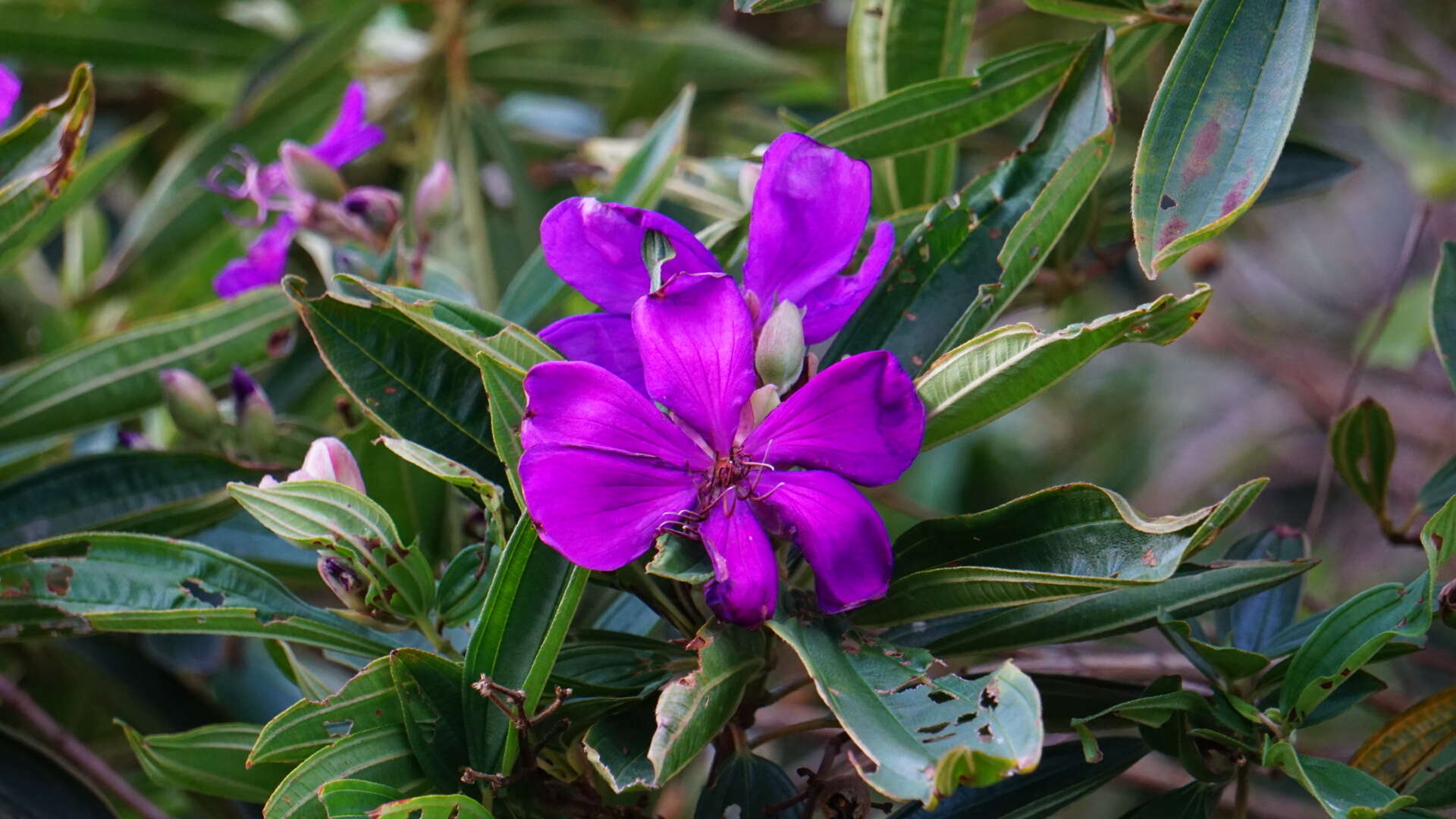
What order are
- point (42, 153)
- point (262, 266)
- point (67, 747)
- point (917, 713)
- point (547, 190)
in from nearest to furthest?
point (917, 713), point (42, 153), point (67, 747), point (262, 266), point (547, 190)

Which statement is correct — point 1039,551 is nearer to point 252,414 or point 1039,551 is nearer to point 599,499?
point 599,499

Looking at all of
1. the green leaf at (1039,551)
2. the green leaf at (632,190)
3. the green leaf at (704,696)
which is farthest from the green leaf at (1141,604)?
the green leaf at (632,190)

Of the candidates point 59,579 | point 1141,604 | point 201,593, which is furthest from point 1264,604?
point 59,579

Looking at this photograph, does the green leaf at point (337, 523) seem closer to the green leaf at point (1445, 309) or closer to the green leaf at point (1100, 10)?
the green leaf at point (1100, 10)

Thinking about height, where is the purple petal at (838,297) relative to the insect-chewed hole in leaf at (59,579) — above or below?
above

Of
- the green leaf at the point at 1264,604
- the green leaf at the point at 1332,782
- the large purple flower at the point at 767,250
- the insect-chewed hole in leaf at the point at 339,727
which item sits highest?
the large purple flower at the point at 767,250

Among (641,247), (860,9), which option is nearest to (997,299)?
(641,247)

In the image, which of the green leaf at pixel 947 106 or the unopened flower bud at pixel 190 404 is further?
the unopened flower bud at pixel 190 404
